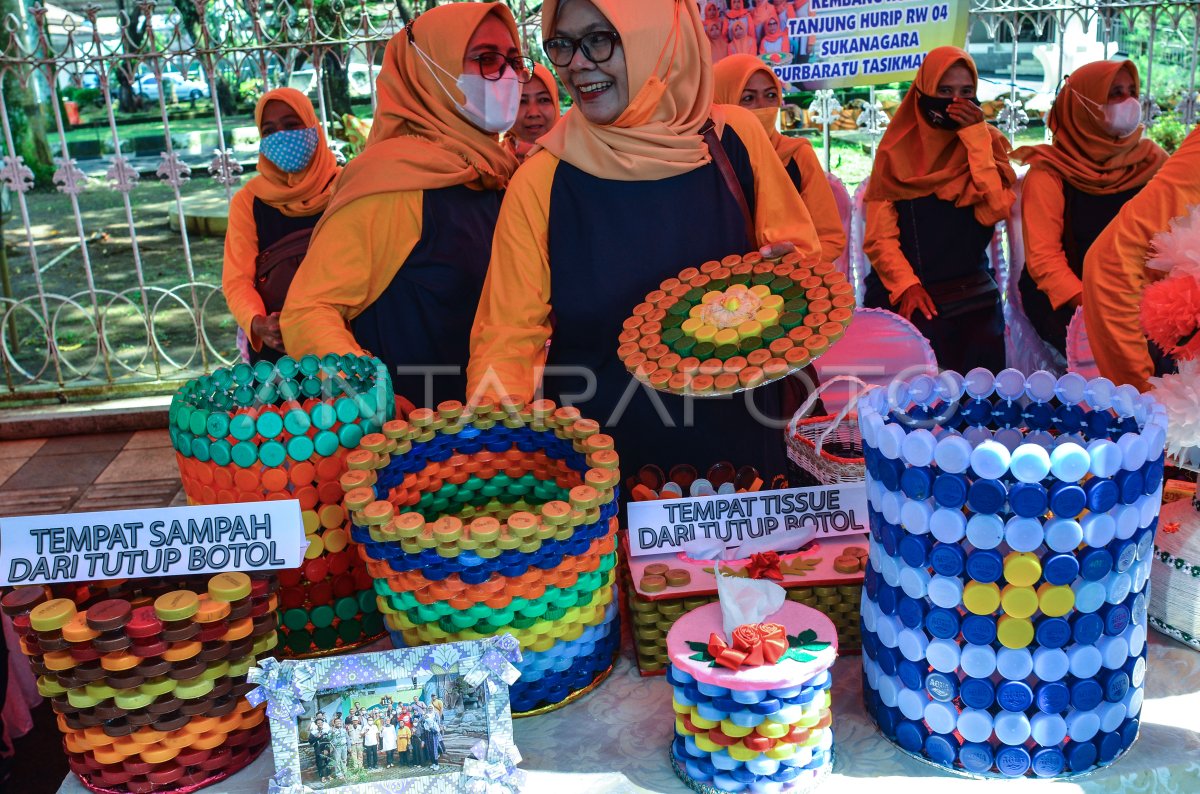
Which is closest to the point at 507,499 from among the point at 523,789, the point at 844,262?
the point at 523,789

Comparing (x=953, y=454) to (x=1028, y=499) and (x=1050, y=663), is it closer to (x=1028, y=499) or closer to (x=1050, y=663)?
(x=1028, y=499)

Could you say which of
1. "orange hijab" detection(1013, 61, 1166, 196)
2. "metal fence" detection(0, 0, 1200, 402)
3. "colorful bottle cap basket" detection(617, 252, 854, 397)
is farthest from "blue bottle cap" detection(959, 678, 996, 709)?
"metal fence" detection(0, 0, 1200, 402)

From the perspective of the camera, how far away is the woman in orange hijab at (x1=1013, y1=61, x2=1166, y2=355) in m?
3.29

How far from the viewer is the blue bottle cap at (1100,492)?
1.14 meters

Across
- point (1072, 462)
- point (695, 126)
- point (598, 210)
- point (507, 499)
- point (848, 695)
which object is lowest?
point (848, 695)

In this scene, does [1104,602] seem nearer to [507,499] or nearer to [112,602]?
[507,499]

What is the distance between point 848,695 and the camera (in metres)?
1.43

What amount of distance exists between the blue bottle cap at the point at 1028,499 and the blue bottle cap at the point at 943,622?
0.49ft

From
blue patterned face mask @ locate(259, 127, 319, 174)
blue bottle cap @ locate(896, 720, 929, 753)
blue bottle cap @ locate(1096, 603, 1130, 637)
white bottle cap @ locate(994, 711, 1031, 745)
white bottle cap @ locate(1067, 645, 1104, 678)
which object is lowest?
blue bottle cap @ locate(896, 720, 929, 753)

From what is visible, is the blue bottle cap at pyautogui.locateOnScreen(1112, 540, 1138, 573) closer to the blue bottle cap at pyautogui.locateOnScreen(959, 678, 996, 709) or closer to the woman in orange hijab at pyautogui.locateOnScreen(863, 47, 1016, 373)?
the blue bottle cap at pyautogui.locateOnScreen(959, 678, 996, 709)

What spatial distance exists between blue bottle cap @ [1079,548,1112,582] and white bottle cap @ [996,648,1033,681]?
110mm

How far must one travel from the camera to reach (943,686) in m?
1.25

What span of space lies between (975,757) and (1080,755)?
4.7 inches

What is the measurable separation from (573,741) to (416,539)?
0.33 meters
